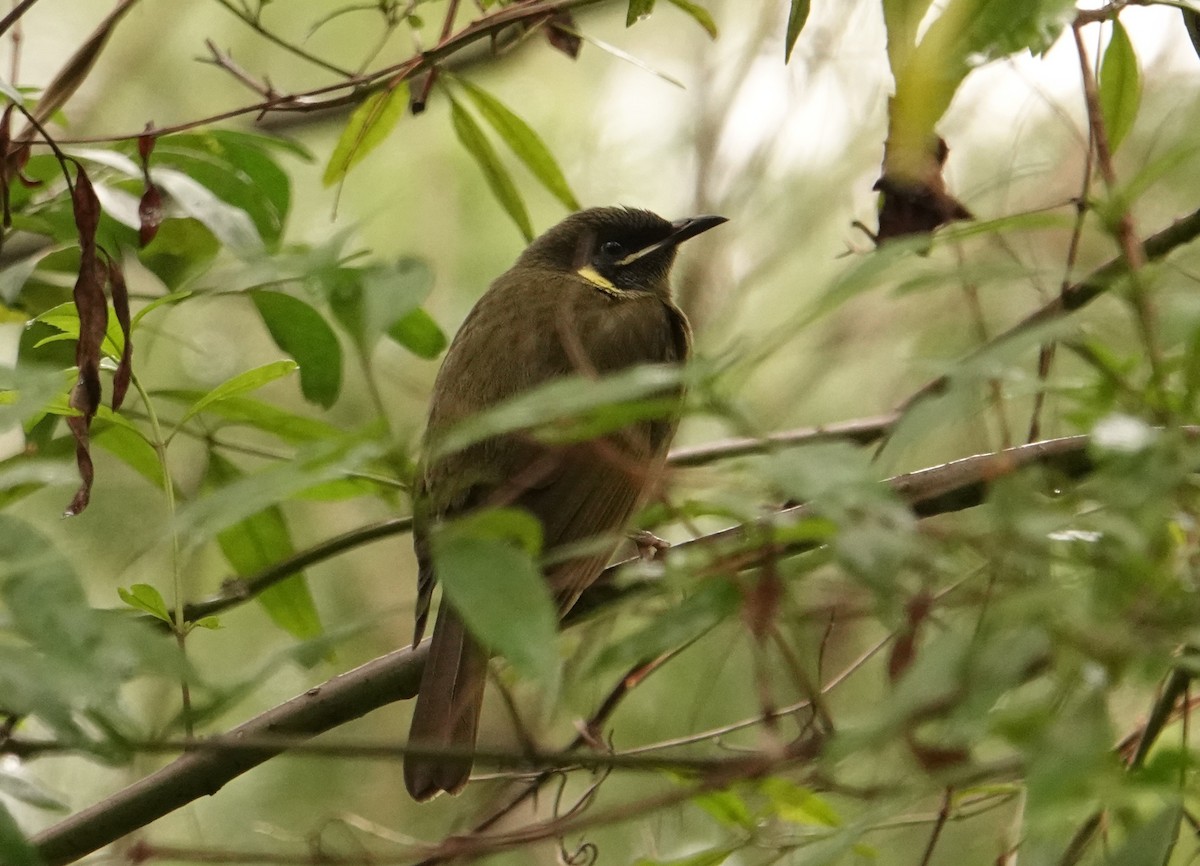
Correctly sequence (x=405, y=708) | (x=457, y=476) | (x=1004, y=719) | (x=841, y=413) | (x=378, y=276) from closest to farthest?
(x=1004, y=719) → (x=378, y=276) → (x=457, y=476) → (x=841, y=413) → (x=405, y=708)

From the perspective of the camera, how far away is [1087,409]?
1892 millimetres

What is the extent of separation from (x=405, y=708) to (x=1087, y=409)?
528cm

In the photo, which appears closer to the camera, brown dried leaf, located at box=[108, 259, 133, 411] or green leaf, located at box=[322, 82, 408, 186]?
brown dried leaf, located at box=[108, 259, 133, 411]

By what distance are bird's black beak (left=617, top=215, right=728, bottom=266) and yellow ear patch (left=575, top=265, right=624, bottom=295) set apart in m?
0.09

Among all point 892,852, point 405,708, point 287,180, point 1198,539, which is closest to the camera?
point 1198,539

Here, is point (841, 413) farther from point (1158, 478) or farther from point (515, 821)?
point (1158, 478)

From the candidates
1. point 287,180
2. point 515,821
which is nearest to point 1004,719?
point 287,180

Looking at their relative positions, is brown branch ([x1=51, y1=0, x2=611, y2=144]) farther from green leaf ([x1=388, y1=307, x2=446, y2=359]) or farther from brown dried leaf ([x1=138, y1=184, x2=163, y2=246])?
green leaf ([x1=388, y1=307, x2=446, y2=359])

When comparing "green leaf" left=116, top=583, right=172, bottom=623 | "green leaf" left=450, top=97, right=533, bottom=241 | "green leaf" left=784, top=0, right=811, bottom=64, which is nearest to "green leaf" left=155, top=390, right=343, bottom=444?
"green leaf" left=116, top=583, right=172, bottom=623

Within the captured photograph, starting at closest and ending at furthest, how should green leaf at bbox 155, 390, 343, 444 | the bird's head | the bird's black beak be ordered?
green leaf at bbox 155, 390, 343, 444 → the bird's black beak → the bird's head

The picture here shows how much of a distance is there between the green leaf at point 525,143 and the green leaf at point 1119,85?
1129 mm

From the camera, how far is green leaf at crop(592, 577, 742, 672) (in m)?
1.44

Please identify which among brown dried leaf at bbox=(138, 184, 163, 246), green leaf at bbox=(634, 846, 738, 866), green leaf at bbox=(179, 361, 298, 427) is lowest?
green leaf at bbox=(634, 846, 738, 866)

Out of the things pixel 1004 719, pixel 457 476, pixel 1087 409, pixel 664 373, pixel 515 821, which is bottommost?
pixel 515 821
